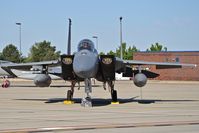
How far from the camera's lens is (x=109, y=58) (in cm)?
2509

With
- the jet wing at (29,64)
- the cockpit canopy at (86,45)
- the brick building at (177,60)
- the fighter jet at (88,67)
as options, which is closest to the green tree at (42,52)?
the brick building at (177,60)

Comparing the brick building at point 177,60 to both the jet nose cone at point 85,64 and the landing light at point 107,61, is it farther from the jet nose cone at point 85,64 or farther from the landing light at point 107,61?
the jet nose cone at point 85,64

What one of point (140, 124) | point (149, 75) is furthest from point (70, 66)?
point (140, 124)

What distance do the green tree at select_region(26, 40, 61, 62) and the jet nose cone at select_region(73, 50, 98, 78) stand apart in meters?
101

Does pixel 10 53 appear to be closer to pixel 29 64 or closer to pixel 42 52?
pixel 42 52

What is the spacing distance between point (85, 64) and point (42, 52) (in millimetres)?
111960

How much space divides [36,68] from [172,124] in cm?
1473

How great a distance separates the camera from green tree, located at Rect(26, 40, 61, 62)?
12744 centimetres

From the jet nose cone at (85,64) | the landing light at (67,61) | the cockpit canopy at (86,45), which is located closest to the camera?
the jet nose cone at (85,64)

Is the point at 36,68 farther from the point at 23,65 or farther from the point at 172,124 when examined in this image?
the point at 172,124

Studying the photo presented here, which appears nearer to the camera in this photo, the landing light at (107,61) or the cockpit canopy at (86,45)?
the cockpit canopy at (86,45)

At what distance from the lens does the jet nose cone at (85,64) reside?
2288 cm

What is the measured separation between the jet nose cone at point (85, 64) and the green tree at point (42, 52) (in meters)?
101

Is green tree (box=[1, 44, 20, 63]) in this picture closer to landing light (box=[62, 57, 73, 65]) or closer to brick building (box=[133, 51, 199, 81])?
brick building (box=[133, 51, 199, 81])
